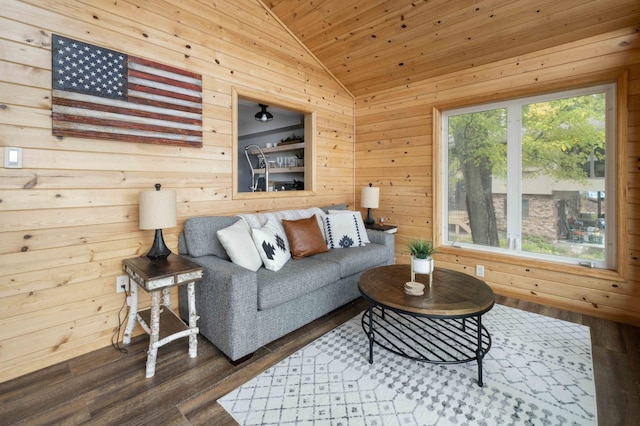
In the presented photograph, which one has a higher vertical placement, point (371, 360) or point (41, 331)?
point (41, 331)

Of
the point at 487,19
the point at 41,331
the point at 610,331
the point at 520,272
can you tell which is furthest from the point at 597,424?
the point at 41,331

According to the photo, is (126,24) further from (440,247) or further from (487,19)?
(440,247)

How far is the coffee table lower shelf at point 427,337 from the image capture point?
1.99 m

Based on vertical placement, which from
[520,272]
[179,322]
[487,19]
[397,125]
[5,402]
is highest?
[487,19]

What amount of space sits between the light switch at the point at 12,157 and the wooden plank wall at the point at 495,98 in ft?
11.7

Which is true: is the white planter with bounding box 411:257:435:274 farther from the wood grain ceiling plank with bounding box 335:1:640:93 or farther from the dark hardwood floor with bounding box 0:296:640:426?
the wood grain ceiling plank with bounding box 335:1:640:93

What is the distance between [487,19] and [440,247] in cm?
237

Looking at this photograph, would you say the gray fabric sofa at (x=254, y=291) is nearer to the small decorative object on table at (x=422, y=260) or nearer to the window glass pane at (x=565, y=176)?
the small decorative object on table at (x=422, y=260)

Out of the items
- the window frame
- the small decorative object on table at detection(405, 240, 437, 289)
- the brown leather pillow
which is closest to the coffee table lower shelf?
the small decorative object on table at detection(405, 240, 437, 289)

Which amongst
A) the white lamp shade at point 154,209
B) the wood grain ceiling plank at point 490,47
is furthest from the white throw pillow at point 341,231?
the wood grain ceiling plank at point 490,47

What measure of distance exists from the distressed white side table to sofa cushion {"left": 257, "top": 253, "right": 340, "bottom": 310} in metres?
0.46

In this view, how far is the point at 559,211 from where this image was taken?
3014 mm

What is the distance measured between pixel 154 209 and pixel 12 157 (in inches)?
32.9

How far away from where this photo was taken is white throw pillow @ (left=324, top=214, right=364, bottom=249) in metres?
3.22
